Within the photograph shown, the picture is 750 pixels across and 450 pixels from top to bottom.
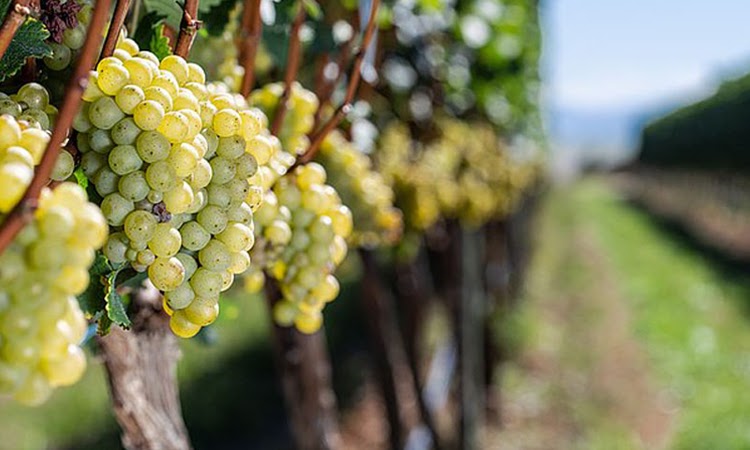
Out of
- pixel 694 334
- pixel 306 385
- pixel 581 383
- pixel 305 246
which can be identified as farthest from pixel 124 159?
pixel 694 334

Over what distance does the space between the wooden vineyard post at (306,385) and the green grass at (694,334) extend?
4480 millimetres

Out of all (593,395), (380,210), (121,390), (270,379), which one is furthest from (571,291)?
(121,390)

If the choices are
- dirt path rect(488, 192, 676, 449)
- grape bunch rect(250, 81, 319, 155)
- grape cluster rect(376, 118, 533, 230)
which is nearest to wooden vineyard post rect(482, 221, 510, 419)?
dirt path rect(488, 192, 676, 449)

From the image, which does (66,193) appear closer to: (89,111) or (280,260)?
(89,111)

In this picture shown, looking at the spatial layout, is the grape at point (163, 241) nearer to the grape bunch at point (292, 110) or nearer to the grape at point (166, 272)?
the grape at point (166, 272)

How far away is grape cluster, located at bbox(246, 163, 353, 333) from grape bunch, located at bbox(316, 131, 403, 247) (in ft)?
2.14

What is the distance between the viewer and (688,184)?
99.4ft

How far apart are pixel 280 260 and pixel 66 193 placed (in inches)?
23.4

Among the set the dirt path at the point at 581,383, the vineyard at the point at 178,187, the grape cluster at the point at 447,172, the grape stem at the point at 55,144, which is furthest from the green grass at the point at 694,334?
the grape stem at the point at 55,144

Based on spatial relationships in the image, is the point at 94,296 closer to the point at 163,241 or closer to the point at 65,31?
the point at 163,241

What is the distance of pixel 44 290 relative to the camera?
0.54 meters

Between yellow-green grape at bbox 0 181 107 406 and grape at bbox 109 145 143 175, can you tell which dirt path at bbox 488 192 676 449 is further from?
A: yellow-green grape at bbox 0 181 107 406

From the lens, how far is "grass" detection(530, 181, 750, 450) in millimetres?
6590

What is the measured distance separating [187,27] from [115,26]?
0.12 meters
